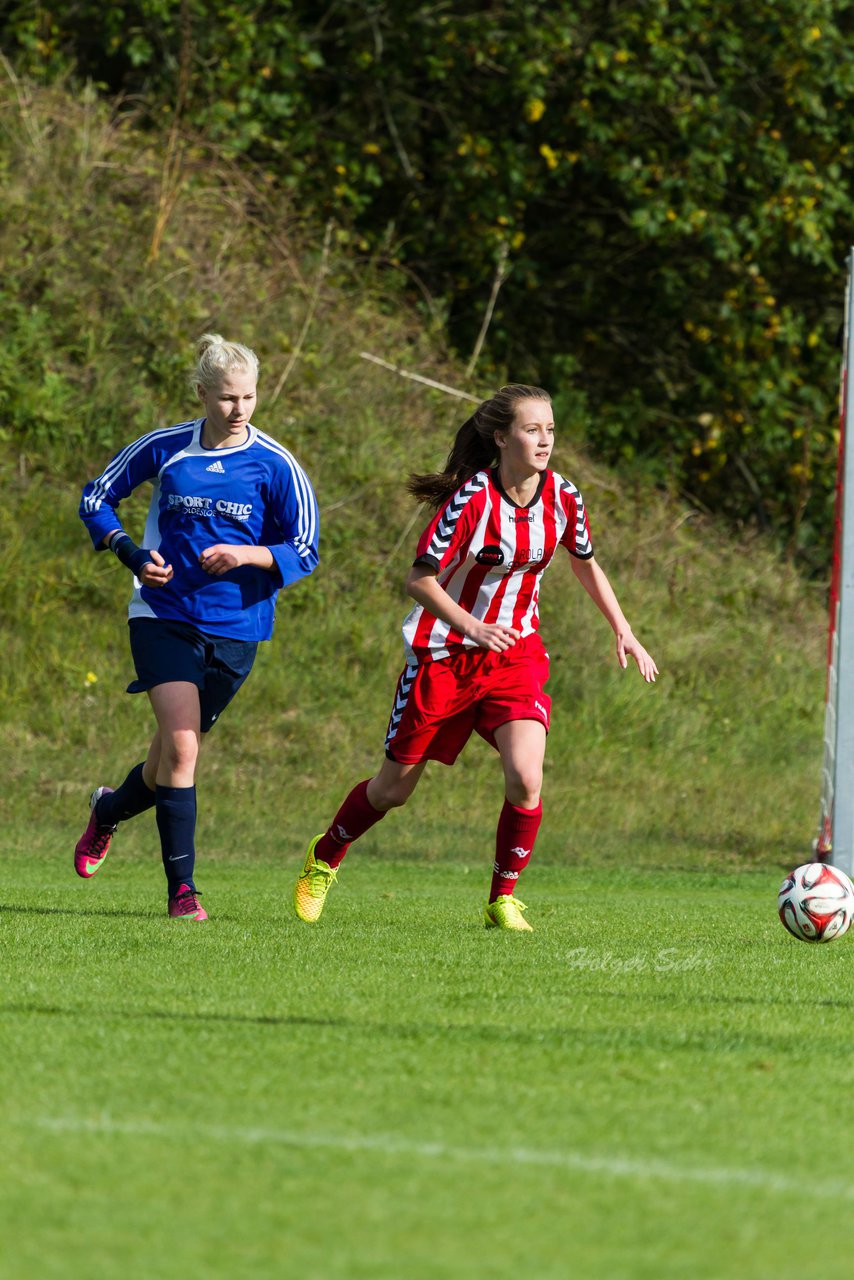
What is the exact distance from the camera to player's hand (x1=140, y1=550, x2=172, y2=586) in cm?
696

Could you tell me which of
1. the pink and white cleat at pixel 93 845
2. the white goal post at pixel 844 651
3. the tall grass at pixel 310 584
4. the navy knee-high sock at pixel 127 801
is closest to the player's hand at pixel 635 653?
the navy knee-high sock at pixel 127 801

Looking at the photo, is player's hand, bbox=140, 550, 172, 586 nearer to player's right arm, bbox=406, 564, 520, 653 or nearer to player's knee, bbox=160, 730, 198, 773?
player's knee, bbox=160, 730, 198, 773

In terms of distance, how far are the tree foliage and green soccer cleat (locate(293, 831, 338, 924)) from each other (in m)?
11.0

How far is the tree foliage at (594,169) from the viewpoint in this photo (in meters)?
16.9

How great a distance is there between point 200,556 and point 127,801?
1305mm

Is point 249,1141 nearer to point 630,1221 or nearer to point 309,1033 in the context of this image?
point 630,1221

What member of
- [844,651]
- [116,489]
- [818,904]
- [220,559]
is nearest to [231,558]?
[220,559]

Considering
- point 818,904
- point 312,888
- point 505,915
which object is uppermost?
point 818,904

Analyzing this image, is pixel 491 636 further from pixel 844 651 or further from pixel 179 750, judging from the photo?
pixel 844 651

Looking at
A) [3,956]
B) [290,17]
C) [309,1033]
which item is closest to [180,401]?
[290,17]

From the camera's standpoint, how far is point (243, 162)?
1742cm

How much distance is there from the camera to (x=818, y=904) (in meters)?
6.50

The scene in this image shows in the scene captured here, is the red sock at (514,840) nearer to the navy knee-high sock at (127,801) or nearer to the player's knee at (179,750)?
the player's knee at (179,750)

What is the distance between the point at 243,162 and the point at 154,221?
159 centimetres
